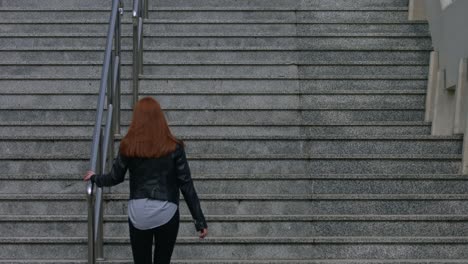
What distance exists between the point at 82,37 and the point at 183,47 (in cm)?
95

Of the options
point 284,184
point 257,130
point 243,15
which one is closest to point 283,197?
point 284,184

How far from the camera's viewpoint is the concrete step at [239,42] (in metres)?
9.98

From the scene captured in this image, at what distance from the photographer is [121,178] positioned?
6.36 meters

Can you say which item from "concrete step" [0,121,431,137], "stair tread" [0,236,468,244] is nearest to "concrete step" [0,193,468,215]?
"stair tread" [0,236,468,244]

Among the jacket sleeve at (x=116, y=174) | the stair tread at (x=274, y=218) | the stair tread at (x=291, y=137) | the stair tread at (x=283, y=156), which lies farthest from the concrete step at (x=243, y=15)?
the jacket sleeve at (x=116, y=174)

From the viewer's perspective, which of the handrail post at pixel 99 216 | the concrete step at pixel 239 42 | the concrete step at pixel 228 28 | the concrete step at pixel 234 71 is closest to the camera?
the handrail post at pixel 99 216

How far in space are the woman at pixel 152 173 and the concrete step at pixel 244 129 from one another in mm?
2522

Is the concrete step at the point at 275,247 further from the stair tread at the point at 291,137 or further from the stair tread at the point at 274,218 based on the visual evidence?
the stair tread at the point at 291,137

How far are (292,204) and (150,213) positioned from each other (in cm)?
206

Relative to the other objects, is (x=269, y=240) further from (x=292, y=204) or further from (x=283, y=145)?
(x=283, y=145)

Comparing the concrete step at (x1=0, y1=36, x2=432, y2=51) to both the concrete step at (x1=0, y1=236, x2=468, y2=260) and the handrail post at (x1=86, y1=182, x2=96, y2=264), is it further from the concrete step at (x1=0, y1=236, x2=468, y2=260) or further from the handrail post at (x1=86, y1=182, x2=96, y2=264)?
the handrail post at (x1=86, y1=182, x2=96, y2=264)

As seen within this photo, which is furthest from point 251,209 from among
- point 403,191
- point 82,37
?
point 82,37

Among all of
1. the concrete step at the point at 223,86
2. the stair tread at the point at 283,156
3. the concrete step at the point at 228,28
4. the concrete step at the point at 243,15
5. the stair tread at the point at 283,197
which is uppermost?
the concrete step at the point at 243,15

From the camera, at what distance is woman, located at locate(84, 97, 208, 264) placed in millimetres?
6199
